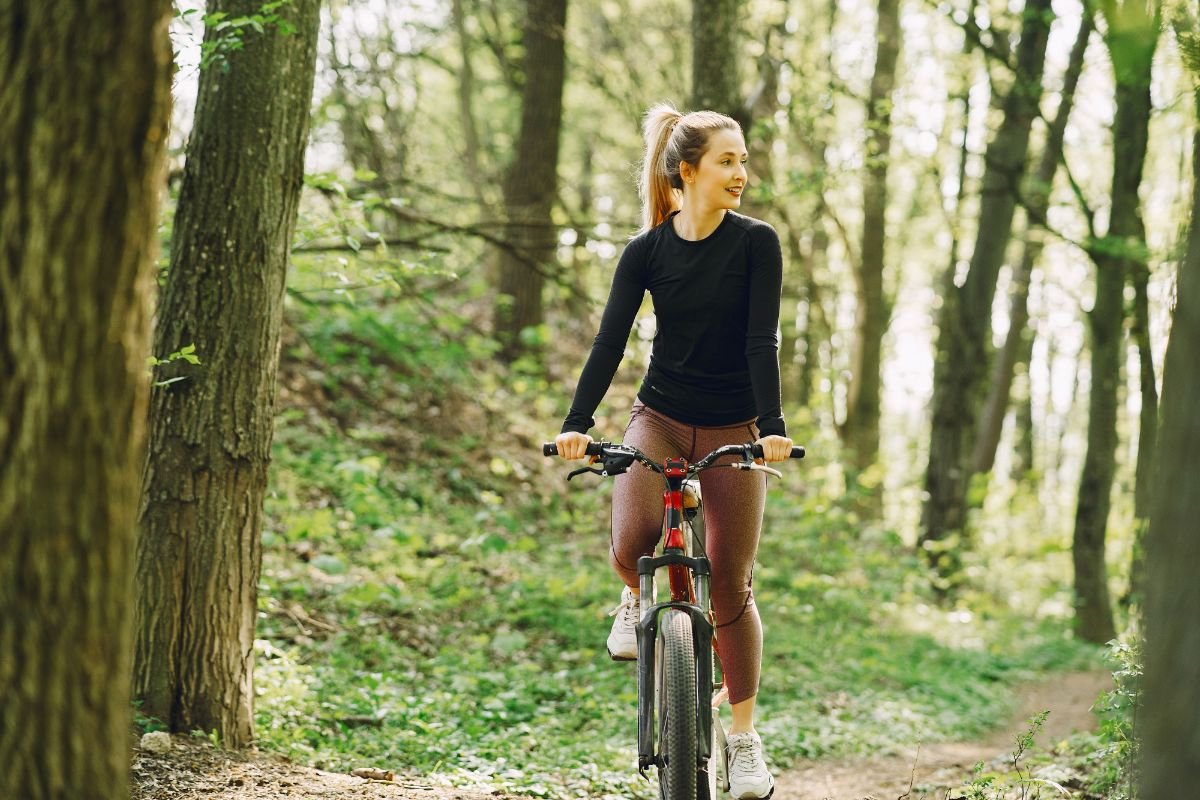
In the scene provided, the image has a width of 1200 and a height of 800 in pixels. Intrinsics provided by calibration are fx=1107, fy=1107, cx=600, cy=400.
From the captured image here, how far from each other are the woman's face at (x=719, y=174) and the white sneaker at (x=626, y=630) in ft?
5.01

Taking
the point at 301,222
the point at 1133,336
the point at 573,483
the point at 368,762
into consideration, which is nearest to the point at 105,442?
the point at 368,762

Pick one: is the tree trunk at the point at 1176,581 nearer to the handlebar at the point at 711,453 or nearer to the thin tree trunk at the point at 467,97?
the handlebar at the point at 711,453

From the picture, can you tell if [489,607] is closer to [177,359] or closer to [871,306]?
[177,359]

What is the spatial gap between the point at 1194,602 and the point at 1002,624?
36.4 feet

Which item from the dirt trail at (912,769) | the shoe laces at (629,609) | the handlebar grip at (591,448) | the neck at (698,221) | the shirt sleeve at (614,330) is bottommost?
the dirt trail at (912,769)

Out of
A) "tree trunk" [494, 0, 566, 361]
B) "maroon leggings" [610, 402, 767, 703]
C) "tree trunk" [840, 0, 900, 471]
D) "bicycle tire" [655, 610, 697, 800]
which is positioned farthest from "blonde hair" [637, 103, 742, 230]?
"tree trunk" [840, 0, 900, 471]

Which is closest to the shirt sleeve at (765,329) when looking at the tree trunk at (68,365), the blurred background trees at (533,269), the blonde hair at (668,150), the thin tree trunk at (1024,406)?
the blonde hair at (668,150)

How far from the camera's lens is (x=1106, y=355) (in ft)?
39.1

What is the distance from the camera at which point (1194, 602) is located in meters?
2.19

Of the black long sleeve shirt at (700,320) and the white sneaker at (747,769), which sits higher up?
the black long sleeve shirt at (700,320)

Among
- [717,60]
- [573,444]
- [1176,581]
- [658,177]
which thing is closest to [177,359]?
[573,444]

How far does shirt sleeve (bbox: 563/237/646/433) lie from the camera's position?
4.12m

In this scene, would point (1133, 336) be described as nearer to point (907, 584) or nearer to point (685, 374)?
point (907, 584)

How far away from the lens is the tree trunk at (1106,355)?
11539 mm
